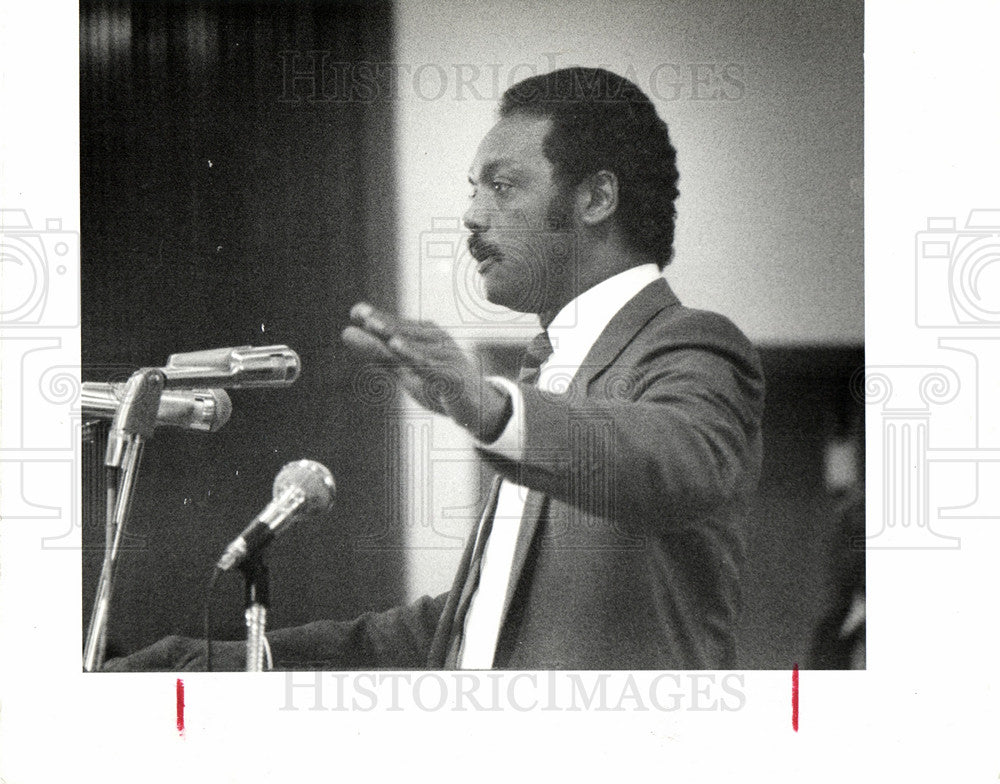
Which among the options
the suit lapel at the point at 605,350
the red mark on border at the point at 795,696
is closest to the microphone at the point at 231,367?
the suit lapel at the point at 605,350

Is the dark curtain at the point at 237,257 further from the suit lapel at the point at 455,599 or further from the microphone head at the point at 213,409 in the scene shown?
the suit lapel at the point at 455,599

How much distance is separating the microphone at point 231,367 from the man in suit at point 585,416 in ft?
0.56

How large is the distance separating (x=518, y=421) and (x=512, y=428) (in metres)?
0.02

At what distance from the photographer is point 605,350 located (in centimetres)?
282

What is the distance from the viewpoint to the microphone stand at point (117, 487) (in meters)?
2.88

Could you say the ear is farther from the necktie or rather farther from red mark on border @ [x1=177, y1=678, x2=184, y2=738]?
red mark on border @ [x1=177, y1=678, x2=184, y2=738]

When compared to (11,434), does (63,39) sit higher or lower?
higher

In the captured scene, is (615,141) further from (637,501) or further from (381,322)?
(637,501)

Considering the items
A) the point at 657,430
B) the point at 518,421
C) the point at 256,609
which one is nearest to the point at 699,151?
the point at 657,430

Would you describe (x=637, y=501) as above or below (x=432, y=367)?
below
